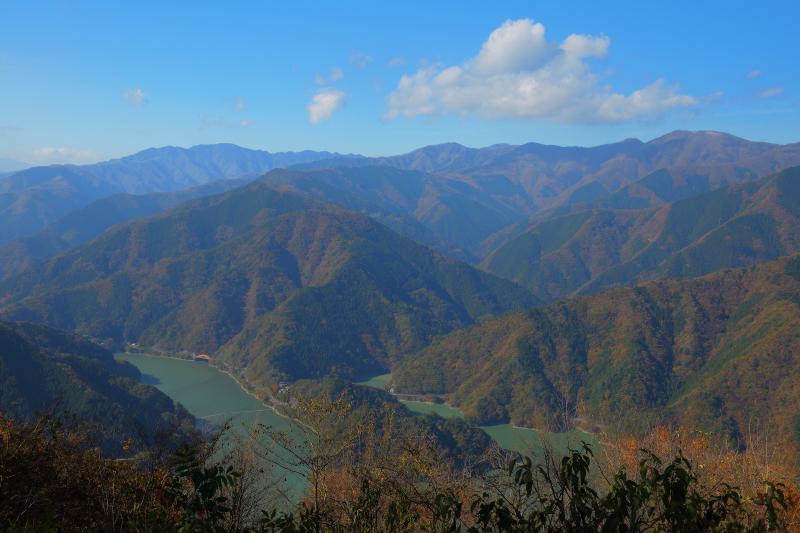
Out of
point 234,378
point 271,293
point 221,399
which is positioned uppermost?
point 271,293

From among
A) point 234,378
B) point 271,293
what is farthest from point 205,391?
point 271,293

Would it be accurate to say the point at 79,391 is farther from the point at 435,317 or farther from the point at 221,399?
the point at 435,317

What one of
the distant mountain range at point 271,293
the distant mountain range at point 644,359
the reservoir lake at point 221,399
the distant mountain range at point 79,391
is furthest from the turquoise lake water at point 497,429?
the distant mountain range at point 79,391

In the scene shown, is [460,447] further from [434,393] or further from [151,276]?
[151,276]

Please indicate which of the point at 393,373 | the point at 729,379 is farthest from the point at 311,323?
the point at 729,379

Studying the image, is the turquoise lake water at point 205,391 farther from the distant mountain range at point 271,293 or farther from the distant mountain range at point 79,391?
the distant mountain range at point 79,391

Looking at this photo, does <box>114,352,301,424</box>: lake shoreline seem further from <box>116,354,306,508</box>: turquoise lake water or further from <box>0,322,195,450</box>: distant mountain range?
<box>0,322,195,450</box>: distant mountain range
